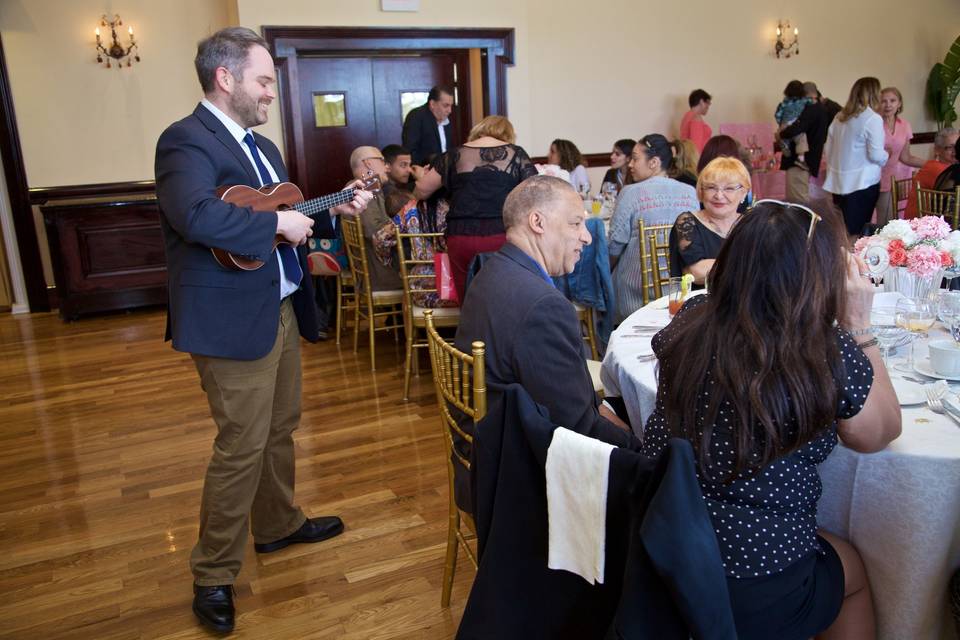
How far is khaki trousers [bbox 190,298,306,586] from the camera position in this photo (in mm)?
2285

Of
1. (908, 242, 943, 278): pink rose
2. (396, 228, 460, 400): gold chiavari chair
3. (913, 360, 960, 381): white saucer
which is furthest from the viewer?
(396, 228, 460, 400): gold chiavari chair

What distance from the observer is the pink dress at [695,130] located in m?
8.16

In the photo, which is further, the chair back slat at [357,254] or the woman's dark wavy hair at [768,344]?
the chair back slat at [357,254]

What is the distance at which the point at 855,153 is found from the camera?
656cm

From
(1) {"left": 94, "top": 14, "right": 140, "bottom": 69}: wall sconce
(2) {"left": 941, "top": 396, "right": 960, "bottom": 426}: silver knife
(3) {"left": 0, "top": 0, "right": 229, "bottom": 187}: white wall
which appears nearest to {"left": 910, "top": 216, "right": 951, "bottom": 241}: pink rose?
(2) {"left": 941, "top": 396, "right": 960, "bottom": 426}: silver knife

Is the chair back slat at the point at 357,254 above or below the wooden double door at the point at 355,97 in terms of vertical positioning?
below

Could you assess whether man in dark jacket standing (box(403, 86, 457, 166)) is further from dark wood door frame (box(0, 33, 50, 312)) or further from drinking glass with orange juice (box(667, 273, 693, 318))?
drinking glass with orange juice (box(667, 273, 693, 318))

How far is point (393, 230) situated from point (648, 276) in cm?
148

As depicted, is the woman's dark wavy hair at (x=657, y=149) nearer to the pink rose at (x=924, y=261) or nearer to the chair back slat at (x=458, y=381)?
the pink rose at (x=924, y=261)

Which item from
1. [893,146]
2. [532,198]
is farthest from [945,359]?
[893,146]

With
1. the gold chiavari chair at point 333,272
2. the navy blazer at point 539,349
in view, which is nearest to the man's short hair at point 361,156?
the gold chiavari chair at point 333,272

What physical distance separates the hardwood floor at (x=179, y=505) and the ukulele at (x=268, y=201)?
42.5 inches

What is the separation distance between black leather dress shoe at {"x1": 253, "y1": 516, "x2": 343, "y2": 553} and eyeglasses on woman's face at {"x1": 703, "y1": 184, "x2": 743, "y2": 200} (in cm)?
199

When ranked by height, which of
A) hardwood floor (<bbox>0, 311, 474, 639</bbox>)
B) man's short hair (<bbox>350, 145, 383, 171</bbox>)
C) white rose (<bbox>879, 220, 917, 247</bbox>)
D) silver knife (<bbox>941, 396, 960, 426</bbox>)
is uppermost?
man's short hair (<bbox>350, 145, 383, 171</bbox>)
